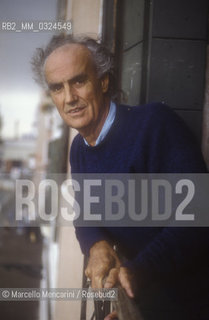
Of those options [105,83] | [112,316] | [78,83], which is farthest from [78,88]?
[112,316]

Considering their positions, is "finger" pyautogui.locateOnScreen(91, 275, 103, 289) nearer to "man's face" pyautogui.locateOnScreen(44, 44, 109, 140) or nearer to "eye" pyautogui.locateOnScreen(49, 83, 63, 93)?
"man's face" pyautogui.locateOnScreen(44, 44, 109, 140)

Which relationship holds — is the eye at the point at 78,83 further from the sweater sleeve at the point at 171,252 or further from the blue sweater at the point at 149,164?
the sweater sleeve at the point at 171,252

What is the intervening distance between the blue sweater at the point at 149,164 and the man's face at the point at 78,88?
3.4 inches

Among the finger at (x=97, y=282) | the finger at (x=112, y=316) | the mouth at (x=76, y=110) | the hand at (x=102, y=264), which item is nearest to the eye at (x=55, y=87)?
the mouth at (x=76, y=110)

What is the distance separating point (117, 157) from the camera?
4.61 ft

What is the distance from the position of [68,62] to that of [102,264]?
2.60ft

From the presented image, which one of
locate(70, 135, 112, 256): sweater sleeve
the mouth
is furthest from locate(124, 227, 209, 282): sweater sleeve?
the mouth

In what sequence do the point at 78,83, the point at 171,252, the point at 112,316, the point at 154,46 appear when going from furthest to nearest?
the point at 154,46
the point at 78,83
the point at 112,316
the point at 171,252

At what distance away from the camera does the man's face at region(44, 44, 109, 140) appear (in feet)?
4.75

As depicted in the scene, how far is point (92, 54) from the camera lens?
1482 millimetres

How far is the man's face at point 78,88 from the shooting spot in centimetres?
145

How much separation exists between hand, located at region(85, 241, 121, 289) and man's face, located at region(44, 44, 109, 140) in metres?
0.47

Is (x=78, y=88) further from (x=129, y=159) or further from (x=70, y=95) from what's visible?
(x=129, y=159)

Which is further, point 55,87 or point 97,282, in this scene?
point 55,87
